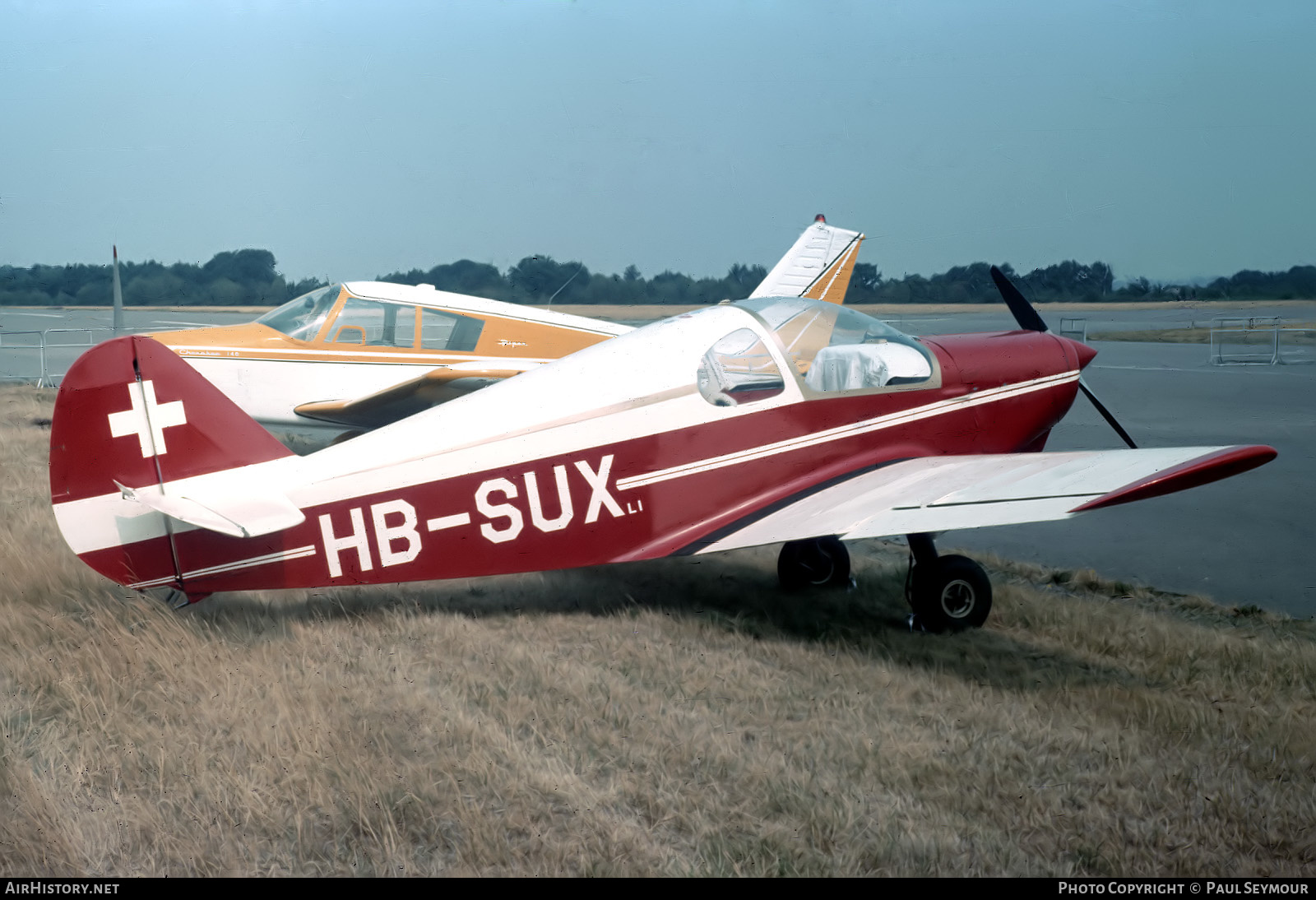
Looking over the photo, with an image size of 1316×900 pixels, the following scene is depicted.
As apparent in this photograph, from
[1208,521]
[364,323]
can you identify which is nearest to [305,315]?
[364,323]

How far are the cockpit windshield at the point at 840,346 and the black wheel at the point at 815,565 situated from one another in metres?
1.13

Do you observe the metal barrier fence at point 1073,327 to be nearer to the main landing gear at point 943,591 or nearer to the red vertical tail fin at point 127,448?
the main landing gear at point 943,591

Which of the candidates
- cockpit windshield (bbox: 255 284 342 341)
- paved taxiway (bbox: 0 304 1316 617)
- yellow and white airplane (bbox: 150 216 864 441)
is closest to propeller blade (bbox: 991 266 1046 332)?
paved taxiway (bbox: 0 304 1316 617)

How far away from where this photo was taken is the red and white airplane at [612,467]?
174 inches

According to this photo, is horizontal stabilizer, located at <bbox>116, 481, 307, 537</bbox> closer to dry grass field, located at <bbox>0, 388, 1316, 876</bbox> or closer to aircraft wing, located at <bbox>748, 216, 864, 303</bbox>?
dry grass field, located at <bbox>0, 388, 1316, 876</bbox>

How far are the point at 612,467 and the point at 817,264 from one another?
34.0 ft

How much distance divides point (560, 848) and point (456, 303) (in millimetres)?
8155

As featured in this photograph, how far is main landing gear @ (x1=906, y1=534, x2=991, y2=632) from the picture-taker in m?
5.18

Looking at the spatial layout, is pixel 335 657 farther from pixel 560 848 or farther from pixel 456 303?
pixel 456 303

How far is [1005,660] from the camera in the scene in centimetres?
477

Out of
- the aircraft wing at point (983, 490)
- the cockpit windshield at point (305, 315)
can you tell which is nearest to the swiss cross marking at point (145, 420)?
the aircraft wing at point (983, 490)

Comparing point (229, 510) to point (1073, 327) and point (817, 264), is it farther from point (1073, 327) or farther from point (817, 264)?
point (1073, 327)

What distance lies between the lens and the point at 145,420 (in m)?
4.43

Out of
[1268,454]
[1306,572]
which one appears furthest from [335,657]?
[1306,572]
